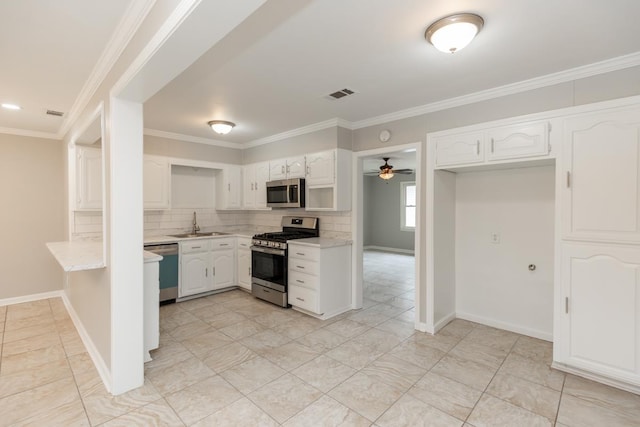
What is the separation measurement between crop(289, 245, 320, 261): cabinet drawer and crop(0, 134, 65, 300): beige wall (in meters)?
3.57

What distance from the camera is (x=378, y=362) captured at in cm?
280

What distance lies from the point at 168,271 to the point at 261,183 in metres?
1.91

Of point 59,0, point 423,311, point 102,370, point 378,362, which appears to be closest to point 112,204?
point 59,0

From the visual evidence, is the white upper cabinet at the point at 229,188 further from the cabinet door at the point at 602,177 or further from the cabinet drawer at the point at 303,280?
the cabinet door at the point at 602,177

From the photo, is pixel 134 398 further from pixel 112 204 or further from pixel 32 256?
pixel 32 256

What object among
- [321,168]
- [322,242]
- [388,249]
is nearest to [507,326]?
[322,242]

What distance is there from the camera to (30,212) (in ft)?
14.9

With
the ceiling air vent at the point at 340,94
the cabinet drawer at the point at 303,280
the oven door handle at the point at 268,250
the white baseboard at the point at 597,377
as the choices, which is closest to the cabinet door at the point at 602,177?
the white baseboard at the point at 597,377

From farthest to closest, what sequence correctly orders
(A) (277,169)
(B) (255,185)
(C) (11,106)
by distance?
(B) (255,185)
(A) (277,169)
(C) (11,106)

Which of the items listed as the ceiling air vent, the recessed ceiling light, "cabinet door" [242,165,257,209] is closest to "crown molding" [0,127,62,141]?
A: the recessed ceiling light

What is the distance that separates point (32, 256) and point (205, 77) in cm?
414

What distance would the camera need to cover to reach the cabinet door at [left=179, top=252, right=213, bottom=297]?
449 centimetres

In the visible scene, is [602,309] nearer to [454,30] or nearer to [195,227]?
[454,30]

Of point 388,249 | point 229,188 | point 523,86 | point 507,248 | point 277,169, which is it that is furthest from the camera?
point 388,249
